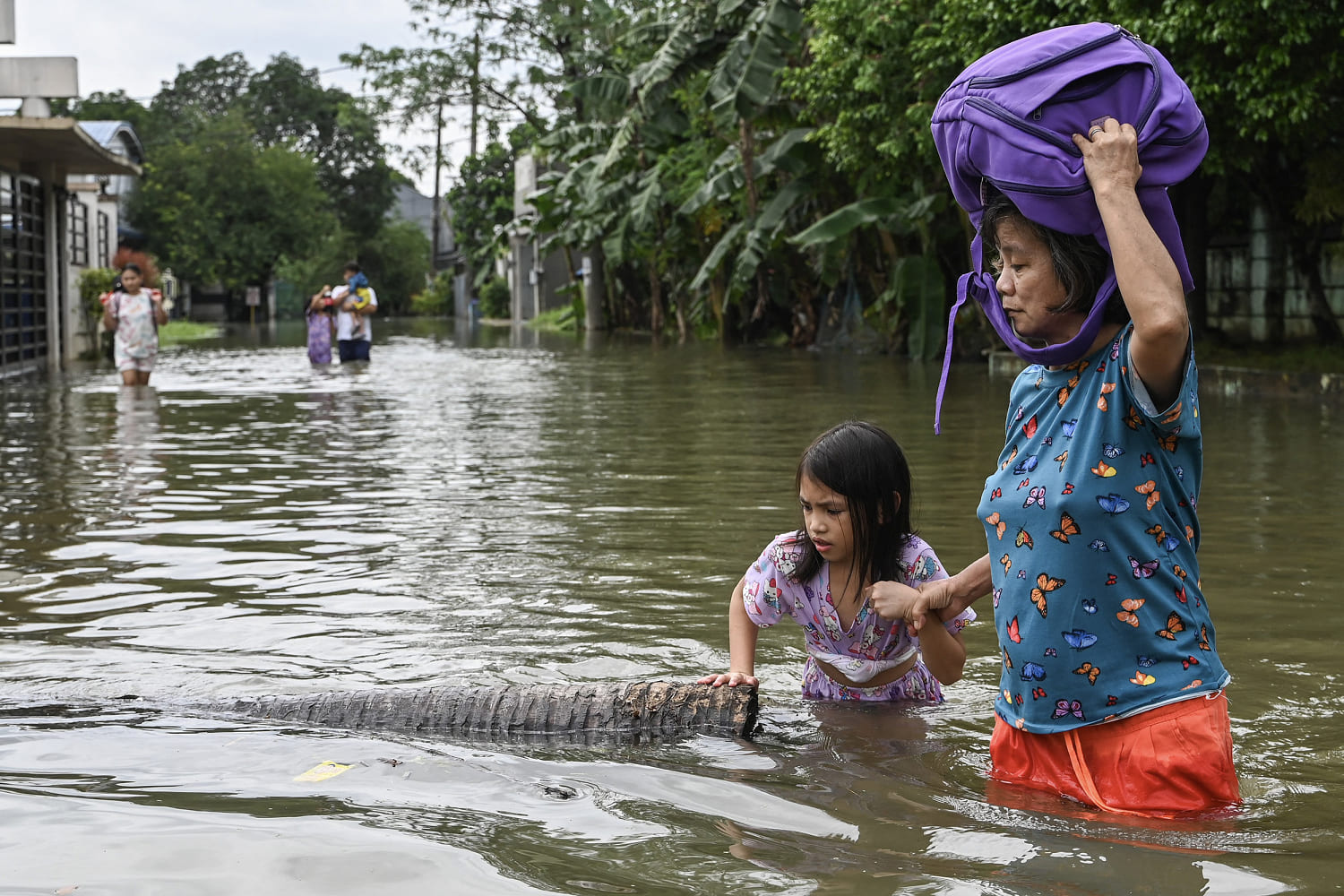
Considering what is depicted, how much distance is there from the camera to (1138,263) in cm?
251

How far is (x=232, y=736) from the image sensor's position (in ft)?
12.7

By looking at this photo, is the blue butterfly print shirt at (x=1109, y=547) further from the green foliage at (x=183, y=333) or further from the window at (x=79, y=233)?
the green foliage at (x=183, y=333)

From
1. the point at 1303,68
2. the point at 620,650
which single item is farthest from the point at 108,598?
the point at 1303,68

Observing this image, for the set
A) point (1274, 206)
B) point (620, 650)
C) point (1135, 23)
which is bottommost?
point (620, 650)

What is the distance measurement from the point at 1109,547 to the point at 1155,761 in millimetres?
426

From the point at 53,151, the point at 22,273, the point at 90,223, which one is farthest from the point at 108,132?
the point at 53,151

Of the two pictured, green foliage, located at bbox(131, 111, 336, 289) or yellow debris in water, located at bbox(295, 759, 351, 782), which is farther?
green foliage, located at bbox(131, 111, 336, 289)

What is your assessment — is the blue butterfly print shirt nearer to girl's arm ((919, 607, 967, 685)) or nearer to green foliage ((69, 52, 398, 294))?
girl's arm ((919, 607, 967, 685))

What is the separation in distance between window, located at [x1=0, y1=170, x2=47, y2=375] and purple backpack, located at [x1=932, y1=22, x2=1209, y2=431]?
19.7 m

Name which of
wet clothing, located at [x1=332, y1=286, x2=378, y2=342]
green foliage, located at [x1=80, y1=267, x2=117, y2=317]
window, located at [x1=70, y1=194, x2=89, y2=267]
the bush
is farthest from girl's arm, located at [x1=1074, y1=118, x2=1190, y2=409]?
the bush

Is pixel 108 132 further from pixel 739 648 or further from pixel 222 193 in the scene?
pixel 739 648

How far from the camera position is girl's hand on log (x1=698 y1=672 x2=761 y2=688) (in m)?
3.86

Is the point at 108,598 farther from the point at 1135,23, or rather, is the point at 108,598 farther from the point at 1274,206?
the point at 1274,206

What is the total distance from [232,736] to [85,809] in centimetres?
71
